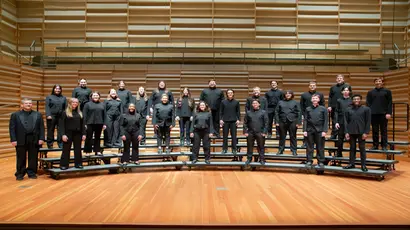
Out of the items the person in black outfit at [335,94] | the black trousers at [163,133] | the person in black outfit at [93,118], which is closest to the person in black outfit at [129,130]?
the person in black outfit at [93,118]

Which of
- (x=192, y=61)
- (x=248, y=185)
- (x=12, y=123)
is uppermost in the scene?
(x=192, y=61)

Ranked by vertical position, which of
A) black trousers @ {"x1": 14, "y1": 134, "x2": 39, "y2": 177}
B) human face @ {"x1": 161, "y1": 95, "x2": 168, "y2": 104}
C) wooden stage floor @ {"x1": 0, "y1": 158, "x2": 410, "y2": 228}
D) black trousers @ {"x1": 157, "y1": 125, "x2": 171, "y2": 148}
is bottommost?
wooden stage floor @ {"x1": 0, "y1": 158, "x2": 410, "y2": 228}

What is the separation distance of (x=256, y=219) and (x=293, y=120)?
3549 mm

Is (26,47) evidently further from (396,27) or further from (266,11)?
(396,27)

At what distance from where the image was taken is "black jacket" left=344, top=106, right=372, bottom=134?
17.6 ft

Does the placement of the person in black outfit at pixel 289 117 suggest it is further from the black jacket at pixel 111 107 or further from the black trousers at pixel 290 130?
the black jacket at pixel 111 107

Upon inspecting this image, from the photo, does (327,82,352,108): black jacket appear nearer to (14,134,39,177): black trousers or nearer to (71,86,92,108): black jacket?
(71,86,92,108): black jacket

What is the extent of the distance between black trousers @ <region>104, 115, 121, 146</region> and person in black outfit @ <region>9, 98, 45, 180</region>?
4.10 ft

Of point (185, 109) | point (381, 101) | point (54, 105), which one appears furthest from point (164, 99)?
point (381, 101)

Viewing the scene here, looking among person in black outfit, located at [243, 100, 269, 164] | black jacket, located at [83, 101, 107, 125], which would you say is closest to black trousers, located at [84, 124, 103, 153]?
black jacket, located at [83, 101, 107, 125]

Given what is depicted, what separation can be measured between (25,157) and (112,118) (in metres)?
1.69

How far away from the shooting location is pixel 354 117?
541cm

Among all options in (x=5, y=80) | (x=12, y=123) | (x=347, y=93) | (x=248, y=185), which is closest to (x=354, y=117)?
(x=347, y=93)

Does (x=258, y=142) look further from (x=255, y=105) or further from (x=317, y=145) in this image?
(x=317, y=145)
